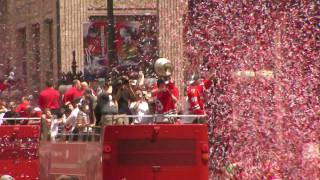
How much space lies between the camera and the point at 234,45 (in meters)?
26.2

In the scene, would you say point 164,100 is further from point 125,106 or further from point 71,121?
point 71,121

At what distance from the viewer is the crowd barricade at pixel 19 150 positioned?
71.2 ft

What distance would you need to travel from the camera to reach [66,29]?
1756 inches

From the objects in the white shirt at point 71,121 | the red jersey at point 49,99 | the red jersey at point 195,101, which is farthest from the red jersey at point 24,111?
the red jersey at point 195,101

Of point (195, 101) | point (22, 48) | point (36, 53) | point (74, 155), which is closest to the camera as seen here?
point (74, 155)

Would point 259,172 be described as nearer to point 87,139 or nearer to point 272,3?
point 87,139

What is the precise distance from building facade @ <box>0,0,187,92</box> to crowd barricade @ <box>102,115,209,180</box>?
23.4 metres

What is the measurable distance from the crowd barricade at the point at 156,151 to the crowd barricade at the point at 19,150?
474 centimetres

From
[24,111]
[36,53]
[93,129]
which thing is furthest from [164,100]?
[36,53]

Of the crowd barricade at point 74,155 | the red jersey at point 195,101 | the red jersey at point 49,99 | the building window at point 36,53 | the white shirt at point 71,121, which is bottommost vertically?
the building window at point 36,53

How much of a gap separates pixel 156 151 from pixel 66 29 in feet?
91.2

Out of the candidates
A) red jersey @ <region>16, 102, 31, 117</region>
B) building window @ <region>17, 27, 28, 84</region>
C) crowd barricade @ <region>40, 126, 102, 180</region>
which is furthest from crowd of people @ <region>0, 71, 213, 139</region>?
building window @ <region>17, 27, 28, 84</region>

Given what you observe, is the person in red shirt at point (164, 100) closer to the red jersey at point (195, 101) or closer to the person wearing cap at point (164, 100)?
the person wearing cap at point (164, 100)

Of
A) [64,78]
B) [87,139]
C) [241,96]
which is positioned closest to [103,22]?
[64,78]
